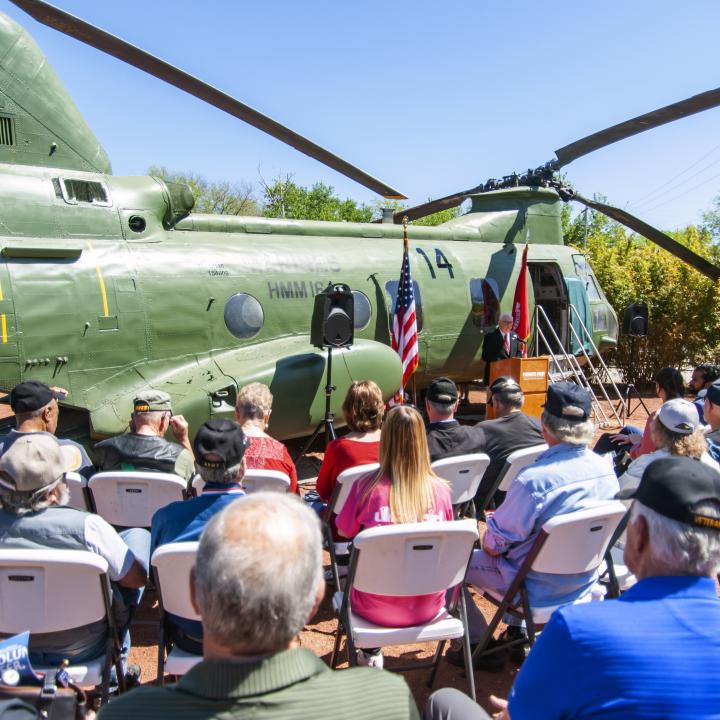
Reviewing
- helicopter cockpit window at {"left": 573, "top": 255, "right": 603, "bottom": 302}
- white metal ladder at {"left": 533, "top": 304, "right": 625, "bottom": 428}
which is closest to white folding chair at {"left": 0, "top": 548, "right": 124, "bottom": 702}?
white metal ladder at {"left": 533, "top": 304, "right": 625, "bottom": 428}

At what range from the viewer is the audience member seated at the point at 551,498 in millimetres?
3551

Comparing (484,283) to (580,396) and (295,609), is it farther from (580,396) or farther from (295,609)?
(295,609)

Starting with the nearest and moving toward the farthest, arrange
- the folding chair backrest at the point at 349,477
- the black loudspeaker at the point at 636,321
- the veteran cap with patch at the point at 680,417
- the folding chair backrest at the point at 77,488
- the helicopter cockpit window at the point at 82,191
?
the veteran cap with patch at the point at 680,417 → the folding chair backrest at the point at 349,477 → the folding chair backrest at the point at 77,488 → the helicopter cockpit window at the point at 82,191 → the black loudspeaker at the point at 636,321

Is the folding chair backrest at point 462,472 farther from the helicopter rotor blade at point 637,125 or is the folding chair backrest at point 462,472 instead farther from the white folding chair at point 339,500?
the helicopter rotor blade at point 637,125

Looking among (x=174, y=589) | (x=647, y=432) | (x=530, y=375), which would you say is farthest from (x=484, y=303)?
(x=174, y=589)

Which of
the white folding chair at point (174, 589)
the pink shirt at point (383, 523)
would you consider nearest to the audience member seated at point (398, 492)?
the pink shirt at point (383, 523)

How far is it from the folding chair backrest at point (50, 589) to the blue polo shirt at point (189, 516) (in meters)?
0.41

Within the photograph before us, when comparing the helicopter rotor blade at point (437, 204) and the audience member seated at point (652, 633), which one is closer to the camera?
the audience member seated at point (652, 633)

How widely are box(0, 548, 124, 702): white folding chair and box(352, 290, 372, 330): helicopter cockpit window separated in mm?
6462

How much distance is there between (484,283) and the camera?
35.3ft

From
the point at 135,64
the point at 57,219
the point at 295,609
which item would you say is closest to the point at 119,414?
the point at 57,219

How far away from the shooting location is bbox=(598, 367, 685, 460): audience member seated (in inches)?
Answer: 190

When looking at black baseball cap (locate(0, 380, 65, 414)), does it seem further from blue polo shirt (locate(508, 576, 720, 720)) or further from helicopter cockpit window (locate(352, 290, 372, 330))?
helicopter cockpit window (locate(352, 290, 372, 330))

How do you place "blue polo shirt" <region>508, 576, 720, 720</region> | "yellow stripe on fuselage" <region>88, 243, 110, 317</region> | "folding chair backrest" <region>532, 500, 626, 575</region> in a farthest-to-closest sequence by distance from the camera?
"yellow stripe on fuselage" <region>88, 243, 110, 317</region>, "folding chair backrest" <region>532, 500, 626, 575</region>, "blue polo shirt" <region>508, 576, 720, 720</region>
